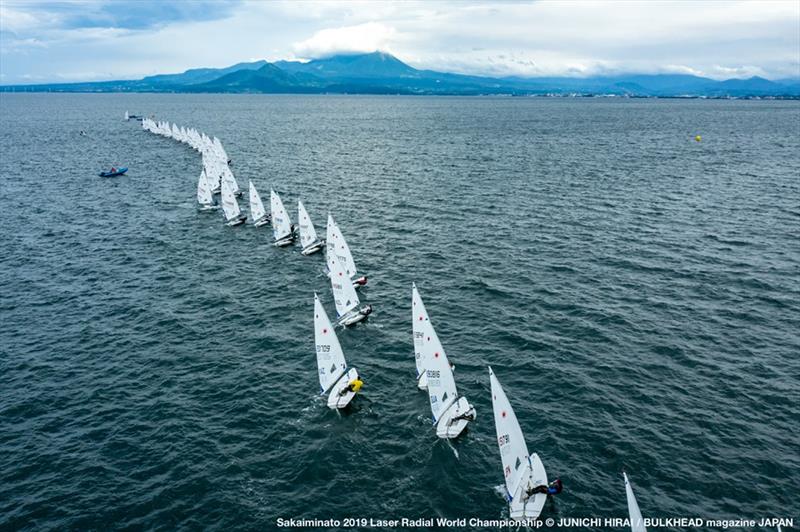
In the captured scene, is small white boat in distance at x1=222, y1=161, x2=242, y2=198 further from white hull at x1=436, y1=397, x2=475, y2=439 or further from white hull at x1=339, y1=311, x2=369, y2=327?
white hull at x1=436, y1=397, x2=475, y2=439

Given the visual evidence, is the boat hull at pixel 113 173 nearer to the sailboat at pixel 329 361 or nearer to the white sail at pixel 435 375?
the sailboat at pixel 329 361

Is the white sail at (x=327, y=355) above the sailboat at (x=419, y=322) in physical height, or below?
below

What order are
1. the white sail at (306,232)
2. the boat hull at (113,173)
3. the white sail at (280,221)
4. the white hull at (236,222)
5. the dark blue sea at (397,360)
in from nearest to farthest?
the dark blue sea at (397,360), the white sail at (306,232), the white sail at (280,221), the white hull at (236,222), the boat hull at (113,173)

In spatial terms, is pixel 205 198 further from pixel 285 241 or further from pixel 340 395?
pixel 340 395

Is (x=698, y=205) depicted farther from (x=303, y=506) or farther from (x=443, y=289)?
(x=303, y=506)

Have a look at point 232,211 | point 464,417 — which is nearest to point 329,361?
point 464,417

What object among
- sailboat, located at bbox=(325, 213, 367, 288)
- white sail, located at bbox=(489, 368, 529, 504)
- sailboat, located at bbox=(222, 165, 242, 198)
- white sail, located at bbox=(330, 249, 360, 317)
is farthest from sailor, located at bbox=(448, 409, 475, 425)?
sailboat, located at bbox=(222, 165, 242, 198)

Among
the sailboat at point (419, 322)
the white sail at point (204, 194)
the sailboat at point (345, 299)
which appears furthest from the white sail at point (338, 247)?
the white sail at point (204, 194)
